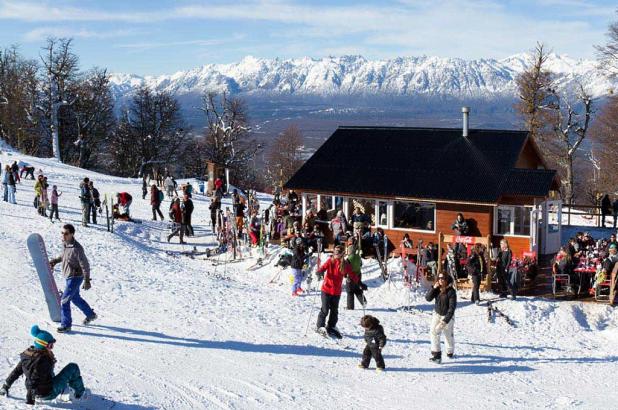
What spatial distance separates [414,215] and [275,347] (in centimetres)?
1082

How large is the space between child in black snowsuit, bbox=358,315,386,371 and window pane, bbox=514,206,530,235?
11.3m

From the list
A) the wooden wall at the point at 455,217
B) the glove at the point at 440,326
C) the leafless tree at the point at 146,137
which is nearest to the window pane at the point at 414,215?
the wooden wall at the point at 455,217

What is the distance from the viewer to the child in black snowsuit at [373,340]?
11.3 m

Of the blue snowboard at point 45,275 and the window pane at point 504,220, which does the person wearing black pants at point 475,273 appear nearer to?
the window pane at point 504,220

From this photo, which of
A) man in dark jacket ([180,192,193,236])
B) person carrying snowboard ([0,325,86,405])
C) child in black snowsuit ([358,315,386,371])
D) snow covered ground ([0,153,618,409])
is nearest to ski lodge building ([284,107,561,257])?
snow covered ground ([0,153,618,409])

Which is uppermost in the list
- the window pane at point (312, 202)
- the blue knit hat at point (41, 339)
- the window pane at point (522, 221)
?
the window pane at point (312, 202)

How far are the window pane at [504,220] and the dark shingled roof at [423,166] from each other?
0.94 metres

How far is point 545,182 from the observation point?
21047 mm

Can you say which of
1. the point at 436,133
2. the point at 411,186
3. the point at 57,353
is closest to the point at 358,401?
the point at 57,353

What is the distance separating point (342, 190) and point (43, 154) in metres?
46.8

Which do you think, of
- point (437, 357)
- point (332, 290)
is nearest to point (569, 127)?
point (332, 290)

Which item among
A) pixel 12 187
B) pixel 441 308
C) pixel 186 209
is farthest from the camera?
pixel 12 187

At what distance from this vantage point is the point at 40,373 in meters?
8.84

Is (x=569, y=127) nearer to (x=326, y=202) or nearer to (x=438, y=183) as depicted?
(x=438, y=183)
